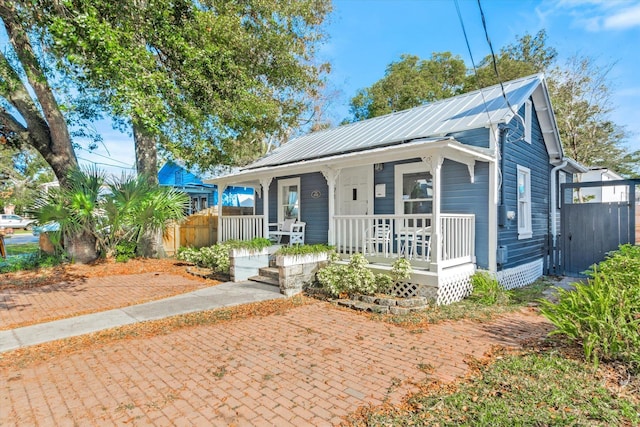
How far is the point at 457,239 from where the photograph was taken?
7066 millimetres

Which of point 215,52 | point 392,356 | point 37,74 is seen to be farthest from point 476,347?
point 37,74

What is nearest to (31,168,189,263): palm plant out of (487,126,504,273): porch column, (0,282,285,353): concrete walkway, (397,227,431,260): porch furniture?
(0,282,285,353): concrete walkway

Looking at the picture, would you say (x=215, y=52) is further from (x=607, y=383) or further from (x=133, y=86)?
(x=607, y=383)

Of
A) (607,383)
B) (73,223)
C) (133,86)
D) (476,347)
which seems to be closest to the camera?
(607,383)

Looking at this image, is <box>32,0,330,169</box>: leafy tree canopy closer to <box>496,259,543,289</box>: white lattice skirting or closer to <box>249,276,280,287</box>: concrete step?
<box>249,276,280,287</box>: concrete step

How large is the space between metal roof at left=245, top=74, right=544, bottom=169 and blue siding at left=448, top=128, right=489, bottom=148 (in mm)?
158

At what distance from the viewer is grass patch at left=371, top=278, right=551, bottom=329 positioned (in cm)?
550

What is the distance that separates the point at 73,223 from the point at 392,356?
9878mm

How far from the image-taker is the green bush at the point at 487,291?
6667 mm

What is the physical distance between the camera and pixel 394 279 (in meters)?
6.70

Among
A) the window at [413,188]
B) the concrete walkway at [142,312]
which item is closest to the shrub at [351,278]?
the concrete walkway at [142,312]

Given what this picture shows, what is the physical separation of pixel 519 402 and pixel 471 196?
17.7ft

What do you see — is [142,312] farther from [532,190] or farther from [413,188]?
[532,190]

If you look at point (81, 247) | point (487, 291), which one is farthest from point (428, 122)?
point (81, 247)
